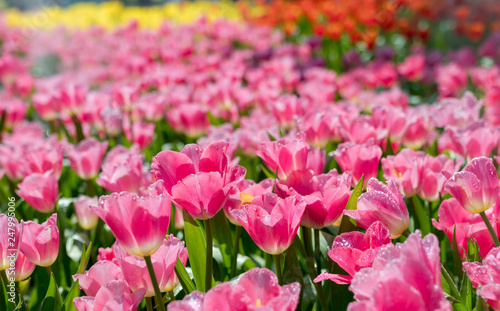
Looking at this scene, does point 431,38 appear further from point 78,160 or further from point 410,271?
point 410,271

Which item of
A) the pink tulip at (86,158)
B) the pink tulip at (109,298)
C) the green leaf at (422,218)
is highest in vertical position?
the pink tulip at (109,298)

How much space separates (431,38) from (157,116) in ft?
14.1

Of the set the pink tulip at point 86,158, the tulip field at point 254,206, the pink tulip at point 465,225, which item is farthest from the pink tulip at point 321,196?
the pink tulip at point 86,158

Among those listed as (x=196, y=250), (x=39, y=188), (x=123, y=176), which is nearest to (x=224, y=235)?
(x=196, y=250)

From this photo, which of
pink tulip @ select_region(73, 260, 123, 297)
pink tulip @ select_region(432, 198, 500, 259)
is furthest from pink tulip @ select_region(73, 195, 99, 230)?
pink tulip @ select_region(432, 198, 500, 259)

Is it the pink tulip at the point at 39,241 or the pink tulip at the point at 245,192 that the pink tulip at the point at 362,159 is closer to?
the pink tulip at the point at 245,192

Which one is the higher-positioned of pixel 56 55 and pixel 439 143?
pixel 439 143

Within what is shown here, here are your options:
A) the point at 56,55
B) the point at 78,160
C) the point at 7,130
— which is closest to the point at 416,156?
the point at 78,160

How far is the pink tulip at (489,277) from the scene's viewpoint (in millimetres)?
761

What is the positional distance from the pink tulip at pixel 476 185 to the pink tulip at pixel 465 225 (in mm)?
65

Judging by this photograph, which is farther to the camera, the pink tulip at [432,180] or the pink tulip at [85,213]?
the pink tulip at [85,213]

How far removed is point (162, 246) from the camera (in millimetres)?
943

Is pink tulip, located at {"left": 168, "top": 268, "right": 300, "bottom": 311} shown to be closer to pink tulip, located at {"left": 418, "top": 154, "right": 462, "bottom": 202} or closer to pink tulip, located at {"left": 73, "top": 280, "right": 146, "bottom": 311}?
pink tulip, located at {"left": 73, "top": 280, "right": 146, "bottom": 311}

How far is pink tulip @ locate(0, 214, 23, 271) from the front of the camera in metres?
0.98
